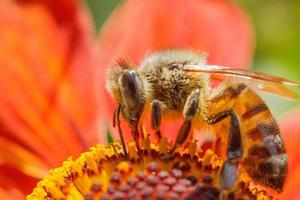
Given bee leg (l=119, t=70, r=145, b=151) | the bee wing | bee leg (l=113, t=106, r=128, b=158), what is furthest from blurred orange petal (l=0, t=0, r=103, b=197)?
the bee wing

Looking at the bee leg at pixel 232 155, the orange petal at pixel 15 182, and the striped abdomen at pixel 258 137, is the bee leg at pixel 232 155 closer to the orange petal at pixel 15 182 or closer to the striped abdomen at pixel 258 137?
the striped abdomen at pixel 258 137

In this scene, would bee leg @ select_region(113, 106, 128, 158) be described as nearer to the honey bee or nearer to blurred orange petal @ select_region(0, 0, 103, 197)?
the honey bee

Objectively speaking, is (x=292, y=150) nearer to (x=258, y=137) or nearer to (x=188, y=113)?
(x=258, y=137)

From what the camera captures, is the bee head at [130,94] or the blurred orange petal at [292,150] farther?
the blurred orange petal at [292,150]

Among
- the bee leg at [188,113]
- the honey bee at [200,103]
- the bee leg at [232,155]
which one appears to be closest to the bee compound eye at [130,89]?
the honey bee at [200,103]

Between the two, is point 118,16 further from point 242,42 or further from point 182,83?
point 182,83

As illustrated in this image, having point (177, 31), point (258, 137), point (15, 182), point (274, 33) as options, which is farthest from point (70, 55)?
point (274, 33)

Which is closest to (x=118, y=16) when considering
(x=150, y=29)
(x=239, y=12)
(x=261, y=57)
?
(x=150, y=29)
